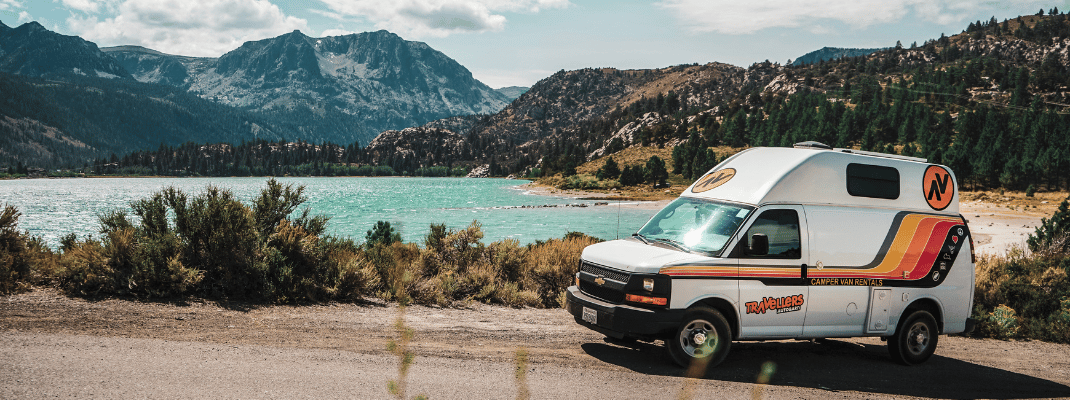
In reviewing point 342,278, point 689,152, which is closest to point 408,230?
point 342,278

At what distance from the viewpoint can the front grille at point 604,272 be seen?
747 centimetres

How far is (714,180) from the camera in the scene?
8656 millimetres

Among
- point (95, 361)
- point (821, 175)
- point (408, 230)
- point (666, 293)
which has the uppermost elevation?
point (821, 175)

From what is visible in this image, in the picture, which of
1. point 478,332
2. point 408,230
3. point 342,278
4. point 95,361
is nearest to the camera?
point 95,361

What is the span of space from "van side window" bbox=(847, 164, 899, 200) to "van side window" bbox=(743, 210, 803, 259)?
3.62 ft

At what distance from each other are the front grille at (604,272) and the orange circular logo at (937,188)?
470 centimetres

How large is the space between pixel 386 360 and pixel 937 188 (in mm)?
8069

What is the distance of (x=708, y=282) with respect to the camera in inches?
287

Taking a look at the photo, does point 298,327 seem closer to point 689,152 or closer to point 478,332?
point 478,332

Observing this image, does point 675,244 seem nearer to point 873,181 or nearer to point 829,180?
point 829,180

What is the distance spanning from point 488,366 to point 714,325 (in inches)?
112

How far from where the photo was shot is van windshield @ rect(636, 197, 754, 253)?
7.62 m

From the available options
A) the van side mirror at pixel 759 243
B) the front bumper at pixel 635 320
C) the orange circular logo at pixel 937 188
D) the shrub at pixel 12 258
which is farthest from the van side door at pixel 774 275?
the shrub at pixel 12 258

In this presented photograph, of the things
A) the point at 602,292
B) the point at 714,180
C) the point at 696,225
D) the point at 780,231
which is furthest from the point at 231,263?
the point at 780,231
